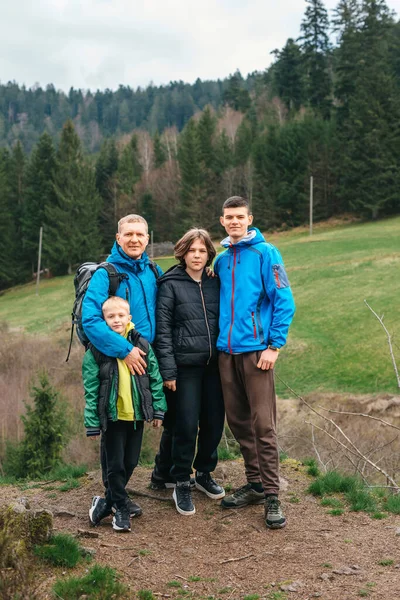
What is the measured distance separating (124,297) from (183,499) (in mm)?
1803

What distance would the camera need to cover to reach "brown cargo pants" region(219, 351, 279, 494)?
5.01 metres

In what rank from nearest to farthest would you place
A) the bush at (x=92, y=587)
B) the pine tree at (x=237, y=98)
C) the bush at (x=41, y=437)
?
the bush at (x=92, y=587)
the bush at (x=41, y=437)
the pine tree at (x=237, y=98)

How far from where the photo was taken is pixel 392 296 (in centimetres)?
A: 2236

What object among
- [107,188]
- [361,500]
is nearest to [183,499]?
[361,500]

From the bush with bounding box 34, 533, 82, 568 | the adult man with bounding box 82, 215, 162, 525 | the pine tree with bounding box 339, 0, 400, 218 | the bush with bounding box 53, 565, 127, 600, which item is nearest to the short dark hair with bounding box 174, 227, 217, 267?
the adult man with bounding box 82, 215, 162, 525

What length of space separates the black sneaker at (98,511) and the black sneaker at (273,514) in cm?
127

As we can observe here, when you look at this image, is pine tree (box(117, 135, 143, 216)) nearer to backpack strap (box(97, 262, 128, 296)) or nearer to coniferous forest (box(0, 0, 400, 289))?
coniferous forest (box(0, 0, 400, 289))

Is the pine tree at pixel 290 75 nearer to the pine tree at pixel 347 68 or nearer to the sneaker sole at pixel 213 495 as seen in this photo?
the pine tree at pixel 347 68

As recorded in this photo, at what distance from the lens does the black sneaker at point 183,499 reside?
523cm

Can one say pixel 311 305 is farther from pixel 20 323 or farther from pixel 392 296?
pixel 20 323

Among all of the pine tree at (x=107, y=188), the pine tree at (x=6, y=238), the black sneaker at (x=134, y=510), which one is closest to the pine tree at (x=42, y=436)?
the black sneaker at (x=134, y=510)

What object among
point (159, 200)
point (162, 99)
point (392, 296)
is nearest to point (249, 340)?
point (392, 296)

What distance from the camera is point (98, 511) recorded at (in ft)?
16.1

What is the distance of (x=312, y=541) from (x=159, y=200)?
172ft
